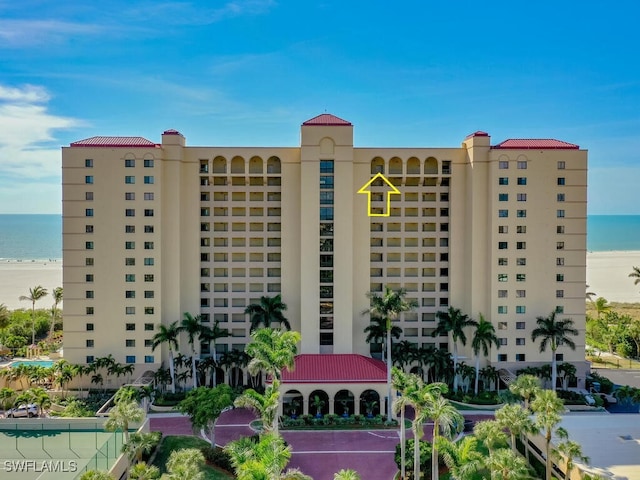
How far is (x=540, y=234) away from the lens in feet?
159

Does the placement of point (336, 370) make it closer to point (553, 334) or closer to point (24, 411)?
point (553, 334)

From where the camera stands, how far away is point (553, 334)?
4628 cm

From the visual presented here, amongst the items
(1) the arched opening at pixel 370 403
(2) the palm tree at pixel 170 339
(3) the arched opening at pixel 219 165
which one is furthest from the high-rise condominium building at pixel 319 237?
(1) the arched opening at pixel 370 403

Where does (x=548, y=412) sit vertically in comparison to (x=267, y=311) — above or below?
below

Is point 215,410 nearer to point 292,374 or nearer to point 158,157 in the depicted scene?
point 292,374

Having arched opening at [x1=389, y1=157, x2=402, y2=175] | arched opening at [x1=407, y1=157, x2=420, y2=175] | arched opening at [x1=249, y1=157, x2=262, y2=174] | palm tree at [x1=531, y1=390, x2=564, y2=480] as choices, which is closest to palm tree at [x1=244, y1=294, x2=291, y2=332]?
arched opening at [x1=249, y1=157, x2=262, y2=174]

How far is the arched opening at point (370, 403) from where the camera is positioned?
136ft

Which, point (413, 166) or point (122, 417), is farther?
point (413, 166)

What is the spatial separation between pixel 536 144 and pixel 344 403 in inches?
1184

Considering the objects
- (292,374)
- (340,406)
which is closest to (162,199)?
(292,374)

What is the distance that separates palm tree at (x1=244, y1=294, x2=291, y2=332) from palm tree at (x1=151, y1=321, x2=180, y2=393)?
22.0 ft

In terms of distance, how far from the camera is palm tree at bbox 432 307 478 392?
46.7 metres

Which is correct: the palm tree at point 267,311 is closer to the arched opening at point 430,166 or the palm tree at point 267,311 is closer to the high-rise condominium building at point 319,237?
the high-rise condominium building at point 319,237
